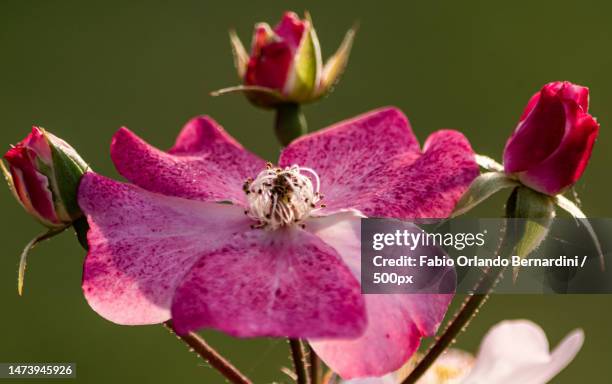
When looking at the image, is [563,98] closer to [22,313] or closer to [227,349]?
[227,349]

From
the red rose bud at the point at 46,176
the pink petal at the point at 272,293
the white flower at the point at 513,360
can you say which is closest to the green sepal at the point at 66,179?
the red rose bud at the point at 46,176

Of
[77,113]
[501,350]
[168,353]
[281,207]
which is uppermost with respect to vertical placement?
[281,207]

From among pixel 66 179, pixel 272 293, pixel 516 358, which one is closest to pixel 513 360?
pixel 516 358

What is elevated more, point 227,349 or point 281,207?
point 281,207

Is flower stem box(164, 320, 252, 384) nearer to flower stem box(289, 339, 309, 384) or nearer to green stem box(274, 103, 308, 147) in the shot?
flower stem box(289, 339, 309, 384)

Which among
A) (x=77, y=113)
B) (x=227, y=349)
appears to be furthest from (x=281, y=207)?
(x=77, y=113)

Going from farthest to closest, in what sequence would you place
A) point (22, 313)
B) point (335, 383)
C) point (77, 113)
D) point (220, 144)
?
point (77, 113) → point (22, 313) → point (220, 144) → point (335, 383)
